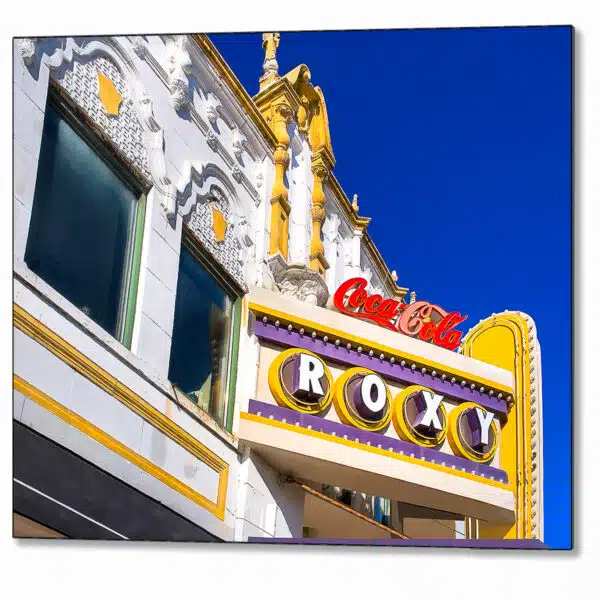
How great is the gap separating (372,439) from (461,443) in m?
0.65

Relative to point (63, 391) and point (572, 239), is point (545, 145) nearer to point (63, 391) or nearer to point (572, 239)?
point (572, 239)

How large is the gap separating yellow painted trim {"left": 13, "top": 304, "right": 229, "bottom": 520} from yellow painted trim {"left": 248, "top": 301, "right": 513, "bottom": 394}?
988 mm

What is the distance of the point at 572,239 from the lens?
6000 mm

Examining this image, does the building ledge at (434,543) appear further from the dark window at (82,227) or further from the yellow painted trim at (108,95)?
the yellow painted trim at (108,95)

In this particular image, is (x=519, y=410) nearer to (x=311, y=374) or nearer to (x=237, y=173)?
(x=311, y=374)

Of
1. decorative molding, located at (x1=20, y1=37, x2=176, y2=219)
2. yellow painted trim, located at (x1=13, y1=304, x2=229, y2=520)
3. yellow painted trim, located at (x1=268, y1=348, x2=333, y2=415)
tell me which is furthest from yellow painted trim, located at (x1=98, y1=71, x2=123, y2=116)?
yellow painted trim, located at (x1=268, y1=348, x2=333, y2=415)

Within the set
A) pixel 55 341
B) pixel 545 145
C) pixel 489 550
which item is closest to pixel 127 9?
pixel 55 341

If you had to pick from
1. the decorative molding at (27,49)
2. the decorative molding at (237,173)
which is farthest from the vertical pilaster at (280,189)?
the decorative molding at (27,49)

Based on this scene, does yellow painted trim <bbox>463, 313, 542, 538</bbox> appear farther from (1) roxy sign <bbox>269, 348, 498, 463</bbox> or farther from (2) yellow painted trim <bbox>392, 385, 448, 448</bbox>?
(2) yellow painted trim <bbox>392, 385, 448, 448</bbox>

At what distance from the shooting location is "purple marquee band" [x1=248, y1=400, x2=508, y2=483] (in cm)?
663

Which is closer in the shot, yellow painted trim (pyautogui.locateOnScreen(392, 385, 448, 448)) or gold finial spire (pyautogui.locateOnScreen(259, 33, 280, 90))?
gold finial spire (pyautogui.locateOnScreen(259, 33, 280, 90))

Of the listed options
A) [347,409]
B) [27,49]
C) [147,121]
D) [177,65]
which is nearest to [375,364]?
[347,409]
